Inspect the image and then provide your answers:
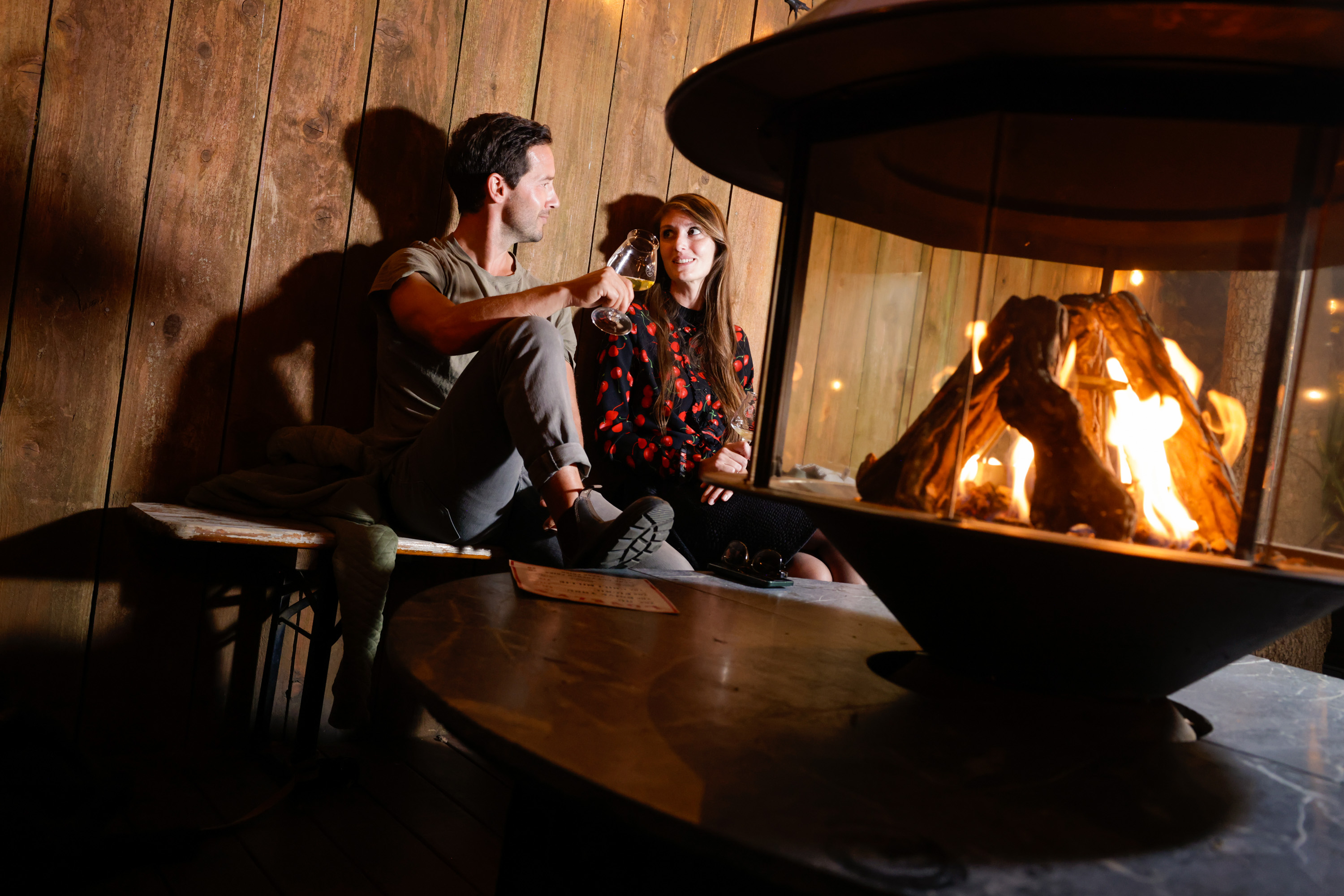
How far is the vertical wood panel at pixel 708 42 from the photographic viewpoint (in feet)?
7.98

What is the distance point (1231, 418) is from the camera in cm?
85

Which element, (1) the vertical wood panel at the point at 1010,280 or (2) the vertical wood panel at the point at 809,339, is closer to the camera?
(1) the vertical wood panel at the point at 1010,280

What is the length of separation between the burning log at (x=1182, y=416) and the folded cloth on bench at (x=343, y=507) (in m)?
1.18

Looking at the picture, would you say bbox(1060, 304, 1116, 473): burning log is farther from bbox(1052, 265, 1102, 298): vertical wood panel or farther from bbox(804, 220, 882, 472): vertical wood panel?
bbox(804, 220, 882, 472): vertical wood panel

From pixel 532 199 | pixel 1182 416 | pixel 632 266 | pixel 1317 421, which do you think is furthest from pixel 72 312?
pixel 1317 421

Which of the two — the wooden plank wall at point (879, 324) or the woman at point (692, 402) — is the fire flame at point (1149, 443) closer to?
the wooden plank wall at point (879, 324)

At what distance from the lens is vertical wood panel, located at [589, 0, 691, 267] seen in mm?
2287

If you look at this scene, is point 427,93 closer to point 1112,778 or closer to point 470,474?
point 470,474

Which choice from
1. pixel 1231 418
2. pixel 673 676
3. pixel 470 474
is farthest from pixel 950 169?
pixel 470 474

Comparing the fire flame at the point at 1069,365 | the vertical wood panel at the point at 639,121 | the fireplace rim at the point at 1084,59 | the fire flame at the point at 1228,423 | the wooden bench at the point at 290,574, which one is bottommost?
the wooden bench at the point at 290,574

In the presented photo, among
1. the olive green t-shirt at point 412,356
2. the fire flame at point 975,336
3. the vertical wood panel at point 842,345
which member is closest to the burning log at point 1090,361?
the fire flame at point 975,336

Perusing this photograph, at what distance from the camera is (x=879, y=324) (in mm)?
957

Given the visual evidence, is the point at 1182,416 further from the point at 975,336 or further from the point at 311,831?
the point at 311,831

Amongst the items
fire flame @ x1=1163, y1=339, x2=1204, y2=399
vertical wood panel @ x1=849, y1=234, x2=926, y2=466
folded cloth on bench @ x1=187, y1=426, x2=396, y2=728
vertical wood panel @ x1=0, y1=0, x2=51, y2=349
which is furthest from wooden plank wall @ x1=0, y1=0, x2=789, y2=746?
fire flame @ x1=1163, y1=339, x2=1204, y2=399
